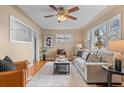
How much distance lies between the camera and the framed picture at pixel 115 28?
4.64m

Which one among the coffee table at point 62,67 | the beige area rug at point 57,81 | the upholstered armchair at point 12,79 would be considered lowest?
the beige area rug at point 57,81

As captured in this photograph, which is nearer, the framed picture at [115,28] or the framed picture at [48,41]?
the framed picture at [115,28]

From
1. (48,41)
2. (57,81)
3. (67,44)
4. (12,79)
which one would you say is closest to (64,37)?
(67,44)

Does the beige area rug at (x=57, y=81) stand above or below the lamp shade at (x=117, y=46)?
below

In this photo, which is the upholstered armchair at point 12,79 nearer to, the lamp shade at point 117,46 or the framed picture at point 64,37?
the lamp shade at point 117,46

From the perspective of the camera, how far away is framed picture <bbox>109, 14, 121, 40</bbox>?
4636 millimetres

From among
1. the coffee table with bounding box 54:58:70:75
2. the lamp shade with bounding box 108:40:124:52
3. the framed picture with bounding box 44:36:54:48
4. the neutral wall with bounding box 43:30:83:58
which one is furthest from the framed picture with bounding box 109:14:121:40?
the framed picture with bounding box 44:36:54:48

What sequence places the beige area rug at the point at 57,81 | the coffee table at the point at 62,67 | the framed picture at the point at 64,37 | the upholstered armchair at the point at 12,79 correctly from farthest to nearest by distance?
the framed picture at the point at 64,37, the coffee table at the point at 62,67, the beige area rug at the point at 57,81, the upholstered armchair at the point at 12,79

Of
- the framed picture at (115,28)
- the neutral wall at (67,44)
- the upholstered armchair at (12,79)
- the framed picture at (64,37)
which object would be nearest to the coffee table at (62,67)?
the framed picture at (115,28)

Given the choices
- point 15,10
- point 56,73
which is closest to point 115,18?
point 56,73

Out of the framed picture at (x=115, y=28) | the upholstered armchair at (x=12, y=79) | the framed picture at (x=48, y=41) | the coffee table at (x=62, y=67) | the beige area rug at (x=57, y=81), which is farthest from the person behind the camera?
the framed picture at (x=48, y=41)

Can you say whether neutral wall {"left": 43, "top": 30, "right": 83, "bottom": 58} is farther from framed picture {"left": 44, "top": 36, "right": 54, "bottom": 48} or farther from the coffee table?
the coffee table

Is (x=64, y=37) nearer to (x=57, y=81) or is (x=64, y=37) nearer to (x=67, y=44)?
(x=67, y=44)
